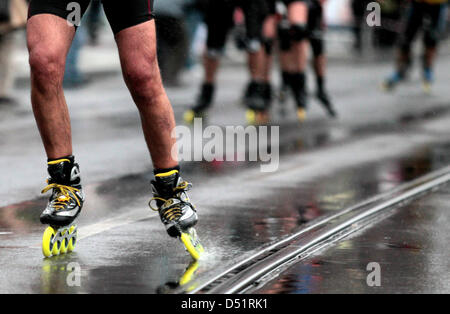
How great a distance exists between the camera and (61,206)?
5336mm

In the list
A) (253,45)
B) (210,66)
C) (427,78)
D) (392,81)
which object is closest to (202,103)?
(210,66)

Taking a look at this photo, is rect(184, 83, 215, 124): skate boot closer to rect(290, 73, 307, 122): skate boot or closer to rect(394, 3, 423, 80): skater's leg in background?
rect(290, 73, 307, 122): skate boot

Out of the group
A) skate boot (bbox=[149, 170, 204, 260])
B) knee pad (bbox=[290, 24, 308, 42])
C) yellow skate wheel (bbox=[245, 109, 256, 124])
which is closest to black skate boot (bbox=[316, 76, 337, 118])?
knee pad (bbox=[290, 24, 308, 42])

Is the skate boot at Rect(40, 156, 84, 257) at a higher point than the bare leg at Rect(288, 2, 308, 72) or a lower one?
lower

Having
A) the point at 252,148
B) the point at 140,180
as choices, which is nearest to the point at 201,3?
the point at 252,148

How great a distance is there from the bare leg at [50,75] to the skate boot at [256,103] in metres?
6.73

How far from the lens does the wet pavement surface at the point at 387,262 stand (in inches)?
191

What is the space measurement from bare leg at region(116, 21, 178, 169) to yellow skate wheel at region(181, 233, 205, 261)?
0.34 m

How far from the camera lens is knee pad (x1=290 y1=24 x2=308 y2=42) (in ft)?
39.0

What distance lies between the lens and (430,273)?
16.9 ft

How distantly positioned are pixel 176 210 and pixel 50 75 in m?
0.86

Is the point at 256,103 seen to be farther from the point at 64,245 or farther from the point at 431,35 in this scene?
the point at 64,245

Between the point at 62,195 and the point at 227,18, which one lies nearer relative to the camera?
the point at 62,195

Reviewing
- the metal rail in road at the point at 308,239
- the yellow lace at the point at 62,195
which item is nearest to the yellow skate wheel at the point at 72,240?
the yellow lace at the point at 62,195
